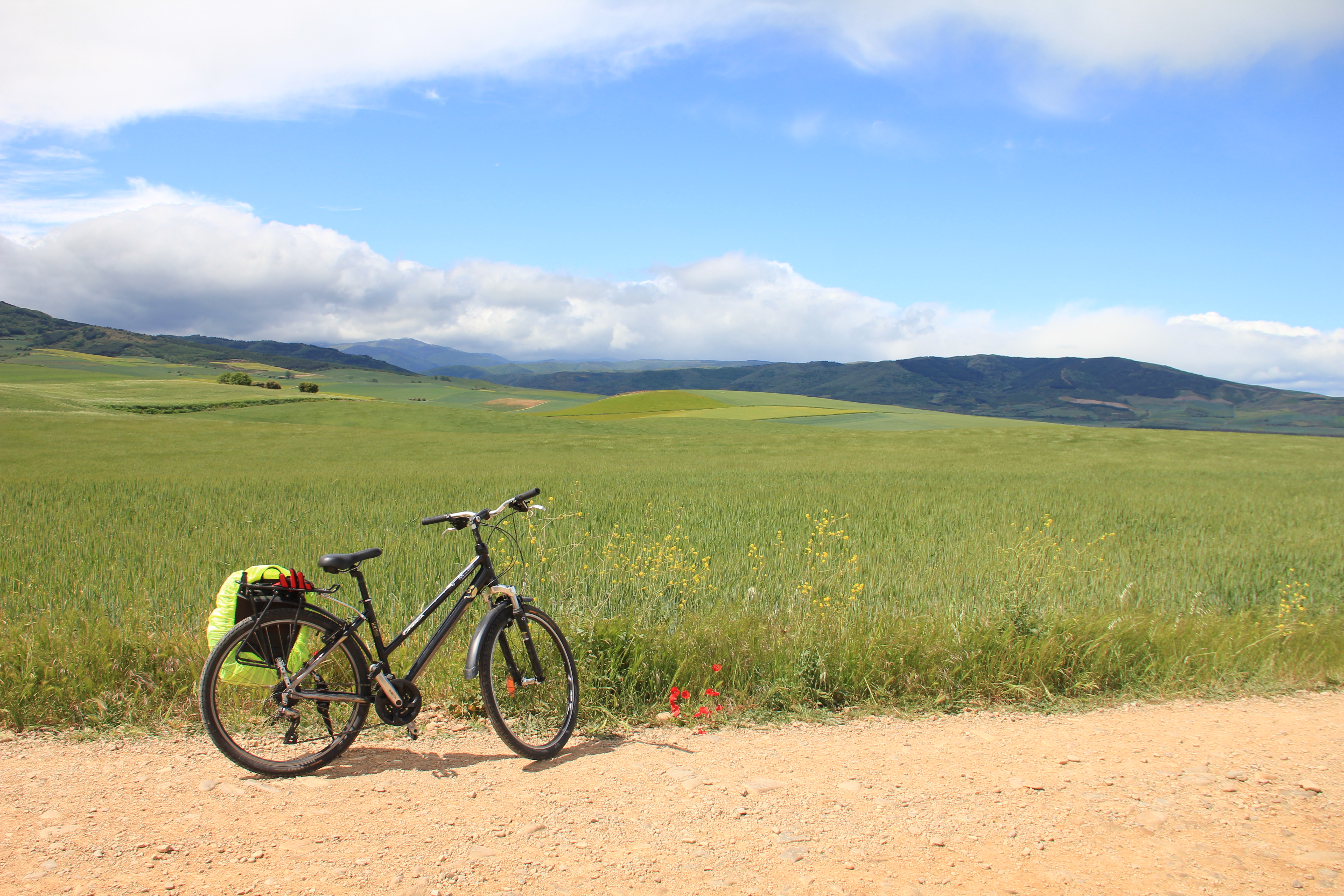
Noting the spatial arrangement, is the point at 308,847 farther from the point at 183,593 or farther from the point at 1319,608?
the point at 1319,608

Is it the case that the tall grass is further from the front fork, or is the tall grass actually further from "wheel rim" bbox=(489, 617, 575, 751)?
the front fork

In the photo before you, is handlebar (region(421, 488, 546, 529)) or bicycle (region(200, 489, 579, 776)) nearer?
bicycle (region(200, 489, 579, 776))

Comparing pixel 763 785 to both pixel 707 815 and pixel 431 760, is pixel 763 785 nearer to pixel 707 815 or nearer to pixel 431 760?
pixel 707 815

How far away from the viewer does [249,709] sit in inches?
198

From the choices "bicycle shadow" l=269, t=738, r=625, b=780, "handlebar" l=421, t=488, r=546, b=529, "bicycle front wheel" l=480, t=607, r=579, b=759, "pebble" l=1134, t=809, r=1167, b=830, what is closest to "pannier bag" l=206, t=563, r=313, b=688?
"bicycle shadow" l=269, t=738, r=625, b=780

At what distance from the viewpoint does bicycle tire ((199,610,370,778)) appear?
417cm

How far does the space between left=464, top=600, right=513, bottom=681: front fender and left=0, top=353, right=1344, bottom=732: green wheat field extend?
2.00ft

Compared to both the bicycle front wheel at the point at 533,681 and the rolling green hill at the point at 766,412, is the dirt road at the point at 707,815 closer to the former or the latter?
the bicycle front wheel at the point at 533,681

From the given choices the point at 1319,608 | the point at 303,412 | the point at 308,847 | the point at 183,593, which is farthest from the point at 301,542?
the point at 303,412

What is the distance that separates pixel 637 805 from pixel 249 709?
9.74ft

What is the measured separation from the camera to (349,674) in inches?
196

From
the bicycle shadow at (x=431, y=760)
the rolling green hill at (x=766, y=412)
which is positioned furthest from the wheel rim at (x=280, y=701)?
the rolling green hill at (x=766, y=412)

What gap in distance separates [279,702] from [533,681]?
1530 mm

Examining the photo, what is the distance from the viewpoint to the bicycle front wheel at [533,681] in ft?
15.3
